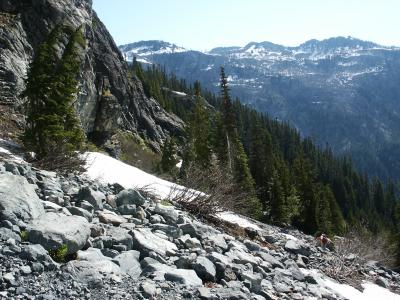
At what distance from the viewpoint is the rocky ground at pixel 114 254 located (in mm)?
5875

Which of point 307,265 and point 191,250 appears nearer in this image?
point 191,250

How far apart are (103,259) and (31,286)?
138 cm

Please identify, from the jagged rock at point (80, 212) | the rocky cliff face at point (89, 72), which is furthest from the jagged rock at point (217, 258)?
the rocky cliff face at point (89, 72)

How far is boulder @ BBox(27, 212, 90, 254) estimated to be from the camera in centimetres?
640

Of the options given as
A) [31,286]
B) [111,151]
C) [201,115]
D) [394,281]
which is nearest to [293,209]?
[201,115]

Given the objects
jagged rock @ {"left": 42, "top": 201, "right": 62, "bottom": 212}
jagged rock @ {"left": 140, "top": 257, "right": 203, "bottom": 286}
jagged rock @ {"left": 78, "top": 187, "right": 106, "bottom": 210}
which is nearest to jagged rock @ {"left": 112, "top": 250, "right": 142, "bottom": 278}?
jagged rock @ {"left": 140, "top": 257, "right": 203, "bottom": 286}

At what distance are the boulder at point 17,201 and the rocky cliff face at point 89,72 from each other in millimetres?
3915

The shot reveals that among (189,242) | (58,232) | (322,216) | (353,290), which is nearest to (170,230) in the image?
(189,242)

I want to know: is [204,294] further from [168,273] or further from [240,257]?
[240,257]

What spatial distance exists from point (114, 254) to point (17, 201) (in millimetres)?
1851

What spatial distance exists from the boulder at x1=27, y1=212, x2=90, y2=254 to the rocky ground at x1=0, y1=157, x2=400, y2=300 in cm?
1

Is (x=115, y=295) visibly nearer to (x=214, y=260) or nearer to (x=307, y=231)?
(x=214, y=260)

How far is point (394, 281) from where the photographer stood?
17281mm

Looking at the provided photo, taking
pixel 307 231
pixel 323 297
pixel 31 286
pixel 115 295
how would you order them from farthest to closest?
pixel 307 231
pixel 323 297
pixel 115 295
pixel 31 286
